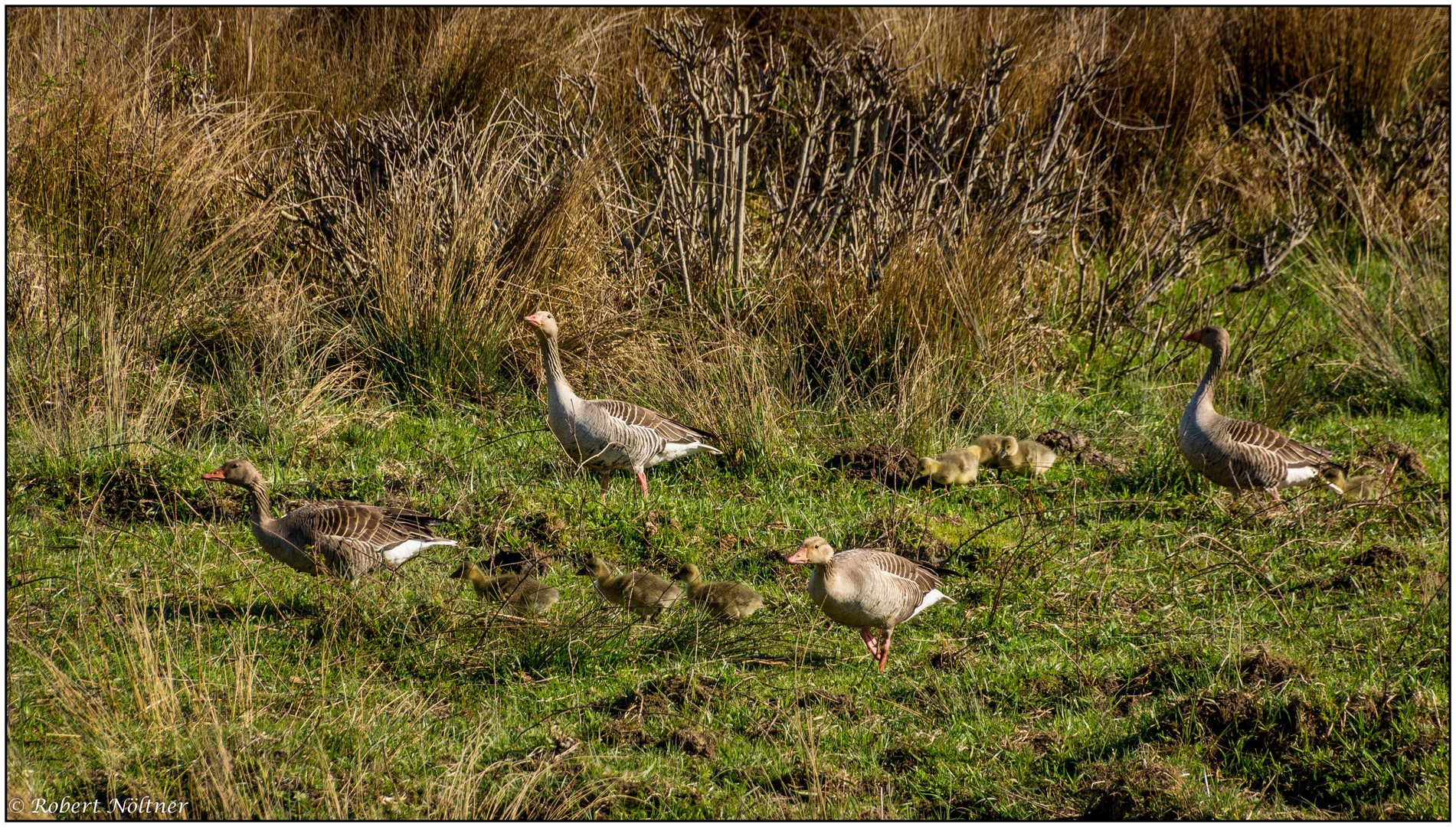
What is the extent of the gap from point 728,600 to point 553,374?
2271mm

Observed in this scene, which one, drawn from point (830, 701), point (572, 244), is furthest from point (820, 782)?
point (572, 244)

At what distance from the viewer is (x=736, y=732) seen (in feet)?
15.2

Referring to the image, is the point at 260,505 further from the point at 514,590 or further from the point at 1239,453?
the point at 1239,453

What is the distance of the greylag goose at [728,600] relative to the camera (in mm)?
5457

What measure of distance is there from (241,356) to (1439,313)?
29.0ft

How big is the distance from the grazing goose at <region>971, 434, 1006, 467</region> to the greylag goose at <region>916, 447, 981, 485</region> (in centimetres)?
21

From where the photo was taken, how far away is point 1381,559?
6.05 m

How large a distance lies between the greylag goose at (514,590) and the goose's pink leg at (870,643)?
1.45 meters

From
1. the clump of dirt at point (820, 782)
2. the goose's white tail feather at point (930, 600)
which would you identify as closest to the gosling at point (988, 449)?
the goose's white tail feather at point (930, 600)

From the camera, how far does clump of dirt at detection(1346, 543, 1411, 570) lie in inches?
238

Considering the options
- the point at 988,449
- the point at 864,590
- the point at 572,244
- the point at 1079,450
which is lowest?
the point at 1079,450

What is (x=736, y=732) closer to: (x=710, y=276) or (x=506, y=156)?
(x=710, y=276)

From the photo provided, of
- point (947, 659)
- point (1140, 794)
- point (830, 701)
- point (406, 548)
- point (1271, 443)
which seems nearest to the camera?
point (1140, 794)

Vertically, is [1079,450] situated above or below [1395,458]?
below
